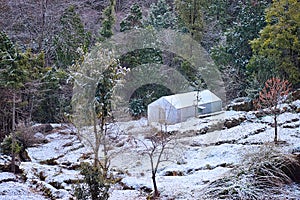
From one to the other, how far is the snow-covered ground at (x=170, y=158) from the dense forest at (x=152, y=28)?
1677 mm

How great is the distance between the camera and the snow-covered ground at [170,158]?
8.02m

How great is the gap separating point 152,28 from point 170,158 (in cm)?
863

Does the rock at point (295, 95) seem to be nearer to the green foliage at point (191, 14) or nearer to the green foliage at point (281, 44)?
the green foliage at point (281, 44)

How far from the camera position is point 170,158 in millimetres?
10828

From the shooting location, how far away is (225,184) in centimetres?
441

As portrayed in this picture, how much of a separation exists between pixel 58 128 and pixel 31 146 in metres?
1.92

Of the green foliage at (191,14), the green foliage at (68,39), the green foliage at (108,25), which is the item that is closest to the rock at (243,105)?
the green foliage at (191,14)

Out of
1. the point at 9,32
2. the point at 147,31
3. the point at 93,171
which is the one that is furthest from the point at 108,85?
the point at 9,32

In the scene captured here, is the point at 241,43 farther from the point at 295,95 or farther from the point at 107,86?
the point at 107,86

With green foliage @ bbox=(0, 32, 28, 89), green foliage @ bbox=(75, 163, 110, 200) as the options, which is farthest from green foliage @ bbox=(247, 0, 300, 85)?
green foliage @ bbox=(75, 163, 110, 200)

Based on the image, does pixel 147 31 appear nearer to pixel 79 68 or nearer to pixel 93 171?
pixel 79 68

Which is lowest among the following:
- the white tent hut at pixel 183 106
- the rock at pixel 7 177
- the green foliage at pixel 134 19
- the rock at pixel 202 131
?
the rock at pixel 7 177

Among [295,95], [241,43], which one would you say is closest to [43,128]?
[241,43]

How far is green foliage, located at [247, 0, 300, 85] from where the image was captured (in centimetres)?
1494
